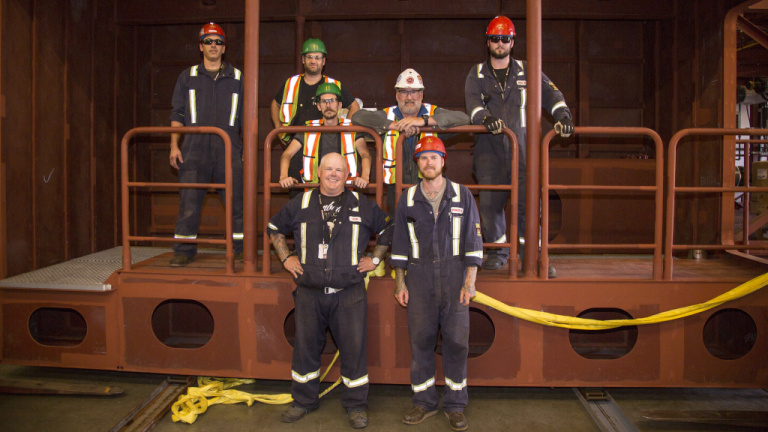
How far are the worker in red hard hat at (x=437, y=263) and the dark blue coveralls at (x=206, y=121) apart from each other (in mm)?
1955

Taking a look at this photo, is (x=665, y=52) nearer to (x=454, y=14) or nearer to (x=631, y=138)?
(x=631, y=138)

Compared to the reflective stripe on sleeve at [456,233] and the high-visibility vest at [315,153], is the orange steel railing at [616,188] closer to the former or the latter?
the reflective stripe on sleeve at [456,233]

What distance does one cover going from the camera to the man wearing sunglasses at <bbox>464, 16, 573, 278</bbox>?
14.7ft

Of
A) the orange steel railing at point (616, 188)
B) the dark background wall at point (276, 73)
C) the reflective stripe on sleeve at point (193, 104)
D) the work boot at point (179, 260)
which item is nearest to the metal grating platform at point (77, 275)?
the dark background wall at point (276, 73)

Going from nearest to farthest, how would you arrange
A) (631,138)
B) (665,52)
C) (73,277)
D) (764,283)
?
1. (764,283)
2. (73,277)
3. (665,52)
4. (631,138)

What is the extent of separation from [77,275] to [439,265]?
11.3 ft

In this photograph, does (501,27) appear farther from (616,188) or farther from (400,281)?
(400,281)

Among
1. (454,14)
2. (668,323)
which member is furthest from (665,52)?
(668,323)

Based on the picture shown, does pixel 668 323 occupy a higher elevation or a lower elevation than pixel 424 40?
lower

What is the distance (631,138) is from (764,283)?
3.96 m

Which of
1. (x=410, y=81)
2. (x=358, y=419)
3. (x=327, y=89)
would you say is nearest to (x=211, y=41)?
(x=327, y=89)

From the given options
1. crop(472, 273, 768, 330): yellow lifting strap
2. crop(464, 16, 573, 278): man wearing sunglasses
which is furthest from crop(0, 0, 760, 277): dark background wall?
crop(464, 16, 573, 278): man wearing sunglasses

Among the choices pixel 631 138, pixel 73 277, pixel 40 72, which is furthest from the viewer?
pixel 631 138

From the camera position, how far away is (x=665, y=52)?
6836 millimetres
